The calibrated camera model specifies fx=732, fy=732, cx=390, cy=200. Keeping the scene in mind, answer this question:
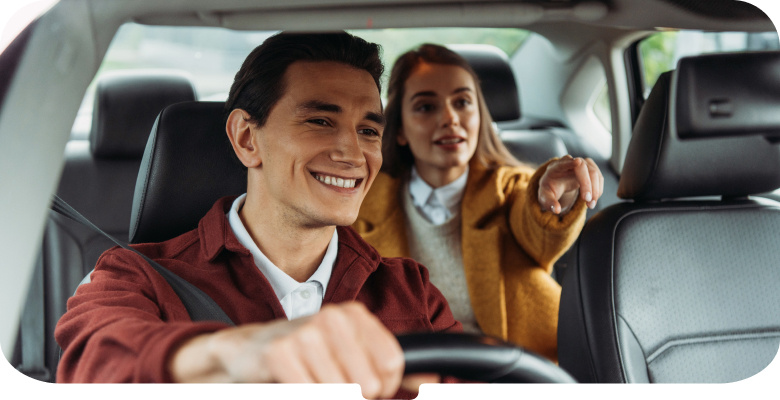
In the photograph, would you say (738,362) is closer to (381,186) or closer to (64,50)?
(381,186)

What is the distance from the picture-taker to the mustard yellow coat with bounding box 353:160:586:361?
163 centimetres

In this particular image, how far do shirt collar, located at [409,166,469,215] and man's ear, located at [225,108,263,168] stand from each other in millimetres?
622

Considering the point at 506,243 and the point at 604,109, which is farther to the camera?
the point at 604,109

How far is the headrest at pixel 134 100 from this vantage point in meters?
1.30

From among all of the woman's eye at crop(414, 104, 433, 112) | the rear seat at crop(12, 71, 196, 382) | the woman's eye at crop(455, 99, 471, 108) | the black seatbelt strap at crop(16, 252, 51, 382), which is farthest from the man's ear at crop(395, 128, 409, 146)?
the black seatbelt strap at crop(16, 252, 51, 382)

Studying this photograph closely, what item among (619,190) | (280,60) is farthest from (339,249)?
(619,190)

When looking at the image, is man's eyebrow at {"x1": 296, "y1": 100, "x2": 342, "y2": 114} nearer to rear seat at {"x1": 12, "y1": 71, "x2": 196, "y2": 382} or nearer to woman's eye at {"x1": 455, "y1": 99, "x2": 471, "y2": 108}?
rear seat at {"x1": 12, "y1": 71, "x2": 196, "y2": 382}

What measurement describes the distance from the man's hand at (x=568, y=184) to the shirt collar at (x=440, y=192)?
0.26 m

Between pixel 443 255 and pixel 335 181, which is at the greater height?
pixel 335 181

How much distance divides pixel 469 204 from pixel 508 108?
48cm

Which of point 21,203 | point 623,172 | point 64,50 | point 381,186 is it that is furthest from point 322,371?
point 623,172

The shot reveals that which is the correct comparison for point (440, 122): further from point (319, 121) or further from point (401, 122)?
point (319, 121)

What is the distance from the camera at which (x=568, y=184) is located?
5.42 ft

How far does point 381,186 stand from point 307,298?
47cm
